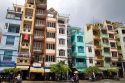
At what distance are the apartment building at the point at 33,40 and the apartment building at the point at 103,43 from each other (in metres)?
17.9

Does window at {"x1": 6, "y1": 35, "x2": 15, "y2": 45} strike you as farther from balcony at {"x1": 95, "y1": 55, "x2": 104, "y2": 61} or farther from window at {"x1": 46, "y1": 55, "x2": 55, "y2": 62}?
balcony at {"x1": 95, "y1": 55, "x2": 104, "y2": 61}

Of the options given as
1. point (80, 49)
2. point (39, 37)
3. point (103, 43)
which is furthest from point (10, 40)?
point (103, 43)

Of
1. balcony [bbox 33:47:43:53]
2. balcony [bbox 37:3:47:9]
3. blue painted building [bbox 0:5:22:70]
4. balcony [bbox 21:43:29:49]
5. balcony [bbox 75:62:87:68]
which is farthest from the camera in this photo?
balcony [bbox 37:3:47:9]

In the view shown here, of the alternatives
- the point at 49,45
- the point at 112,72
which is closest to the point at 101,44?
the point at 112,72

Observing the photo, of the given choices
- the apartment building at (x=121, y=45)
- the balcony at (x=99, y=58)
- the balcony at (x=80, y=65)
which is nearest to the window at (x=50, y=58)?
the balcony at (x=80, y=65)

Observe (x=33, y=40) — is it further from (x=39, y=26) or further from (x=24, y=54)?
(x=24, y=54)

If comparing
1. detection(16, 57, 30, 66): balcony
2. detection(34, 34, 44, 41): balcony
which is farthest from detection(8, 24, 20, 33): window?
detection(16, 57, 30, 66): balcony

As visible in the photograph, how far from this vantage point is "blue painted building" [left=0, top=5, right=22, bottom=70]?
50237 mm

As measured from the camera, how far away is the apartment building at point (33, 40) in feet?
168

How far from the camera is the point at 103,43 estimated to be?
66.6m

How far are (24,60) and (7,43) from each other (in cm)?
686

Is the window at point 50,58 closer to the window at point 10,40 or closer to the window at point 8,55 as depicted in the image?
the window at point 8,55

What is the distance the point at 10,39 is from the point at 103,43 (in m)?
32.4

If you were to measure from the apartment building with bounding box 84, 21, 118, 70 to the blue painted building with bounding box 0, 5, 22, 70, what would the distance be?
25.5 meters
